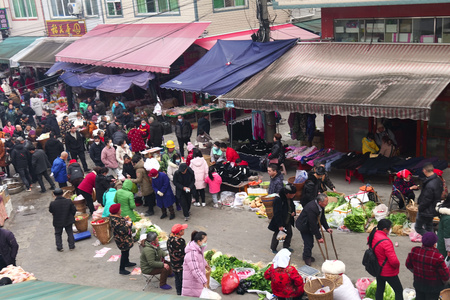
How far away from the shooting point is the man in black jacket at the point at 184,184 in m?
13.5

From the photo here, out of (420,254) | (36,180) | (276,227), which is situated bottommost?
(36,180)

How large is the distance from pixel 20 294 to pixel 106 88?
1885 cm

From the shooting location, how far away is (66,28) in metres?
31.8

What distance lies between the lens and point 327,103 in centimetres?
1368

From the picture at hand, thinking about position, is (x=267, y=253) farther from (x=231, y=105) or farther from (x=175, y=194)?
(x=231, y=105)

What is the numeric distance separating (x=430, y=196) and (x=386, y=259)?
2.72m

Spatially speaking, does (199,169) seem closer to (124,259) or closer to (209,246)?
(209,246)

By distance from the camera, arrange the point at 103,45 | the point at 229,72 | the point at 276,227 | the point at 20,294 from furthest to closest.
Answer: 1. the point at 103,45
2. the point at 229,72
3. the point at 276,227
4. the point at 20,294

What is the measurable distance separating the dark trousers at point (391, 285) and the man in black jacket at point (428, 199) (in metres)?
2.62

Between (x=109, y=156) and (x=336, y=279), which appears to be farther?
(x=109, y=156)

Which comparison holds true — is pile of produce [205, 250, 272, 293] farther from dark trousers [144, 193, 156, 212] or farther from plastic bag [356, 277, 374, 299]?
dark trousers [144, 193, 156, 212]

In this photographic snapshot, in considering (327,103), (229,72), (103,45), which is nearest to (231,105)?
(229,72)

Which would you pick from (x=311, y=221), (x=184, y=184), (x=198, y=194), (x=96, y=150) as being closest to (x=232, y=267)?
(x=311, y=221)

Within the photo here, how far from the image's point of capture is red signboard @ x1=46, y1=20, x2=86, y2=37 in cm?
3066
